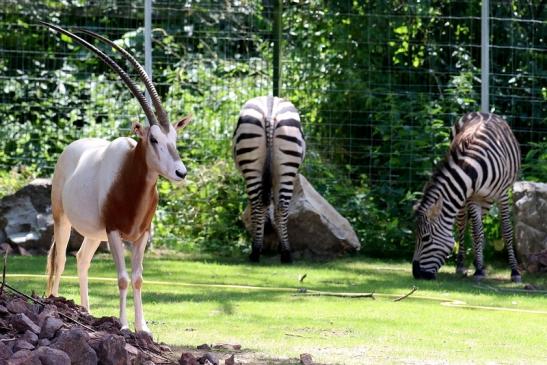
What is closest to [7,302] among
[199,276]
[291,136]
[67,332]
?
[67,332]

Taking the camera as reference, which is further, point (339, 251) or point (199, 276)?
point (339, 251)

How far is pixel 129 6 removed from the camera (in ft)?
49.4

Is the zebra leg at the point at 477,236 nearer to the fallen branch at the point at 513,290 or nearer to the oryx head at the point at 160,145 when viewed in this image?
the fallen branch at the point at 513,290

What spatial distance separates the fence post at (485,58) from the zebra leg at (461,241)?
168 cm

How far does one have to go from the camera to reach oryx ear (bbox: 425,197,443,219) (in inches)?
469

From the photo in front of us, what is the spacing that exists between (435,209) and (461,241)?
34.2 inches

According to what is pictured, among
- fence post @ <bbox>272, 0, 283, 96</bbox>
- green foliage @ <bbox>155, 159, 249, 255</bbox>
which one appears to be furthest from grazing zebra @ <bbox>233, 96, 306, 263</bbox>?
fence post @ <bbox>272, 0, 283, 96</bbox>

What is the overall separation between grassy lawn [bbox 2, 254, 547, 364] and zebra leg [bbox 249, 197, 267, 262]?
231 mm

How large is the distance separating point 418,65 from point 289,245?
3190 mm

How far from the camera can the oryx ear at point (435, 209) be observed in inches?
469

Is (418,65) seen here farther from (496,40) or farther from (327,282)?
(327,282)

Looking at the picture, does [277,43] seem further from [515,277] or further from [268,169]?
[515,277]

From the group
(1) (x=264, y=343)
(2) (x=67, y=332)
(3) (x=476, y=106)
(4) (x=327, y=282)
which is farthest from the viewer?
(3) (x=476, y=106)

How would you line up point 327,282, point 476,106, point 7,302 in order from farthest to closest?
point 476,106 → point 327,282 → point 7,302
